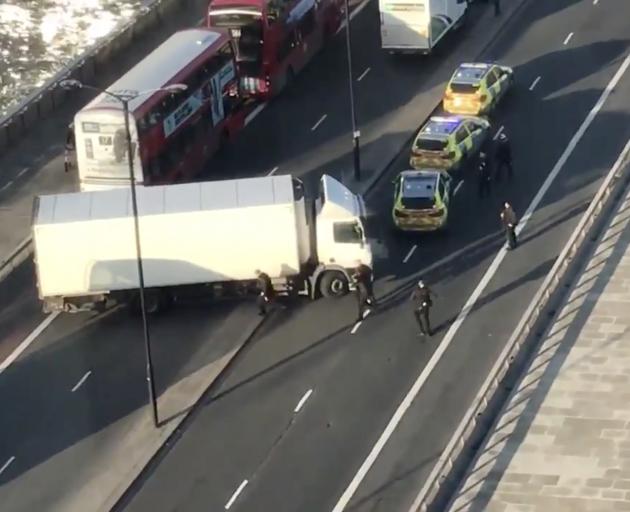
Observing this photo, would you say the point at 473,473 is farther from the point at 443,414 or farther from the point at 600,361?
the point at 443,414

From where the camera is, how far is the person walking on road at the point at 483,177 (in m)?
52.9

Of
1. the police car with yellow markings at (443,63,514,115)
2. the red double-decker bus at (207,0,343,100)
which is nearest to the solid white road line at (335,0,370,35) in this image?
the red double-decker bus at (207,0,343,100)

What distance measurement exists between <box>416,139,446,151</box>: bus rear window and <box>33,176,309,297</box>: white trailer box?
8.30 meters

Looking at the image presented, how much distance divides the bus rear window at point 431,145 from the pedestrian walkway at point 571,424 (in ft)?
48.3

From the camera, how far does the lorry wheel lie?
47.9m

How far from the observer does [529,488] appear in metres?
32.2

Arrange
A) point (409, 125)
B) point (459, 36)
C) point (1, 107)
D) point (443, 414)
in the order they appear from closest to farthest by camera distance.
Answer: point (443, 414)
point (409, 125)
point (459, 36)
point (1, 107)

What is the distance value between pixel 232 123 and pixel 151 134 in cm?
662

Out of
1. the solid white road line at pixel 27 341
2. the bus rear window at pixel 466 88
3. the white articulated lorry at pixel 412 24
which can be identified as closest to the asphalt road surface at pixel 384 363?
the bus rear window at pixel 466 88

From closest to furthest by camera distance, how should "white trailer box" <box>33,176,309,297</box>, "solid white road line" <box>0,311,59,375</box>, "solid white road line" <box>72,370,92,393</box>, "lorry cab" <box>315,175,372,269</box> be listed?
"solid white road line" <box>72,370,92,393</box> → "solid white road line" <box>0,311,59,375</box> → "white trailer box" <box>33,176,309,297</box> → "lorry cab" <box>315,175,372,269</box>

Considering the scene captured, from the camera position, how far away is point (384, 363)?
44688mm

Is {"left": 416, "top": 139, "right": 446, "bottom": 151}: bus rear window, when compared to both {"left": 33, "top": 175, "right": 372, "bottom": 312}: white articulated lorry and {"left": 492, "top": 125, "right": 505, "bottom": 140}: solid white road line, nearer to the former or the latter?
{"left": 492, "top": 125, "right": 505, "bottom": 140}: solid white road line

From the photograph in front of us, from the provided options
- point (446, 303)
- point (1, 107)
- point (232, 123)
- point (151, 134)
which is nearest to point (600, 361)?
point (446, 303)

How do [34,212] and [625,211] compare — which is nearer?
[625,211]
